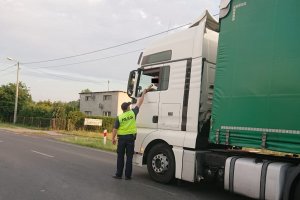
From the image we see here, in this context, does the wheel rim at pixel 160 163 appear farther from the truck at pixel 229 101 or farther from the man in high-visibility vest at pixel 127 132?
the man in high-visibility vest at pixel 127 132

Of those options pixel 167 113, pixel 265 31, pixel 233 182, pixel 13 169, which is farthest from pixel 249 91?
pixel 13 169

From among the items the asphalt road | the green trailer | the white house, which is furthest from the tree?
the green trailer

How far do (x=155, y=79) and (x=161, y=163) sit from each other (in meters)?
2.04

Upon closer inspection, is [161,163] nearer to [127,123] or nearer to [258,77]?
[127,123]

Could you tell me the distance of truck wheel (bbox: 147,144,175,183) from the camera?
9.23 meters

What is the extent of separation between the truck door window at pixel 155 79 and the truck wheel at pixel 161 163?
4.49 feet

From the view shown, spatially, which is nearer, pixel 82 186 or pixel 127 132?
pixel 82 186

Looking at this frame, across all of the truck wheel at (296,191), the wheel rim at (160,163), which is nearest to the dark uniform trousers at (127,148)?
the wheel rim at (160,163)

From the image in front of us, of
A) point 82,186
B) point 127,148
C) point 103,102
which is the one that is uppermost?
point 103,102

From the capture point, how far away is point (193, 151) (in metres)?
8.71

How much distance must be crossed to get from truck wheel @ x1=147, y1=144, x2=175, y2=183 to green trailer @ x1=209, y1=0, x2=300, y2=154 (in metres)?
1.42

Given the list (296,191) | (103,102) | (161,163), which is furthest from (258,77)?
(103,102)

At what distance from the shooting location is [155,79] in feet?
33.8

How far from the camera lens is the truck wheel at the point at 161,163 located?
923cm
